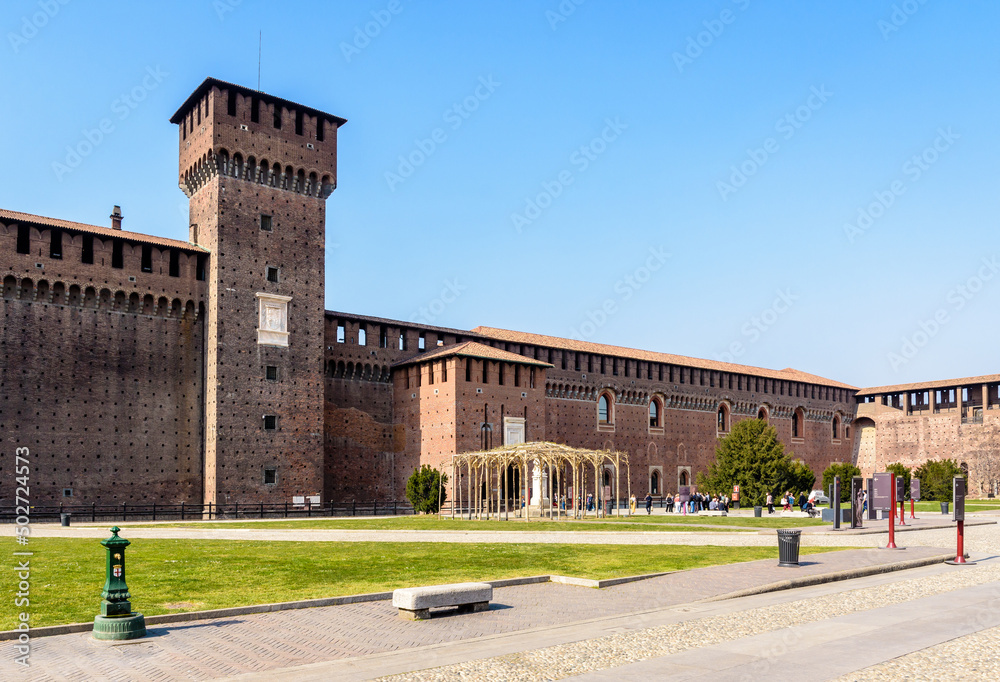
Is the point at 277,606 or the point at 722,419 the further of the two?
the point at 722,419

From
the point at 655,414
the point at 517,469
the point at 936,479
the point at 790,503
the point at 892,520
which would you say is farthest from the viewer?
the point at 655,414

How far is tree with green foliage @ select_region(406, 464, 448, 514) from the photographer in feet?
113

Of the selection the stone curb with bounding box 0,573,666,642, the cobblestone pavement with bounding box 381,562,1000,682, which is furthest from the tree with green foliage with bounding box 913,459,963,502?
the stone curb with bounding box 0,573,666,642

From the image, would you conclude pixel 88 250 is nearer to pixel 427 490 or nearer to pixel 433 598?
pixel 427 490

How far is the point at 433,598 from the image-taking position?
941 cm

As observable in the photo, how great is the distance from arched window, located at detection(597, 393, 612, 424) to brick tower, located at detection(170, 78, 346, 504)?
57.7 ft

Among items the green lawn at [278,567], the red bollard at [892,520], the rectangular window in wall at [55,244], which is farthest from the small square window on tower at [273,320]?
the red bollard at [892,520]

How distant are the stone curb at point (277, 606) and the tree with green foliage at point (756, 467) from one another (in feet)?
100

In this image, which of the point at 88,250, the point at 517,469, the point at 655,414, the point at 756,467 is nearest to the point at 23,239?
the point at 88,250

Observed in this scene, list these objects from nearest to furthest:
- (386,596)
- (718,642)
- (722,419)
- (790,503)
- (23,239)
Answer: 1. (718,642)
2. (386,596)
3. (23,239)
4. (790,503)
5. (722,419)

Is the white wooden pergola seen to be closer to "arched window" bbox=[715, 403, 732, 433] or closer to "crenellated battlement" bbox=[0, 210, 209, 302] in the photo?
"crenellated battlement" bbox=[0, 210, 209, 302]

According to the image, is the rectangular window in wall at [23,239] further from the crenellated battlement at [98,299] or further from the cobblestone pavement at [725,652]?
the cobblestone pavement at [725,652]

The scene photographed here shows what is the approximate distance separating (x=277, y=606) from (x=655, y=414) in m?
41.7

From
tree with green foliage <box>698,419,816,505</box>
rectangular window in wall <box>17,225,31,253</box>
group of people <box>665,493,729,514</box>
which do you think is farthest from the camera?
tree with green foliage <box>698,419,816,505</box>
